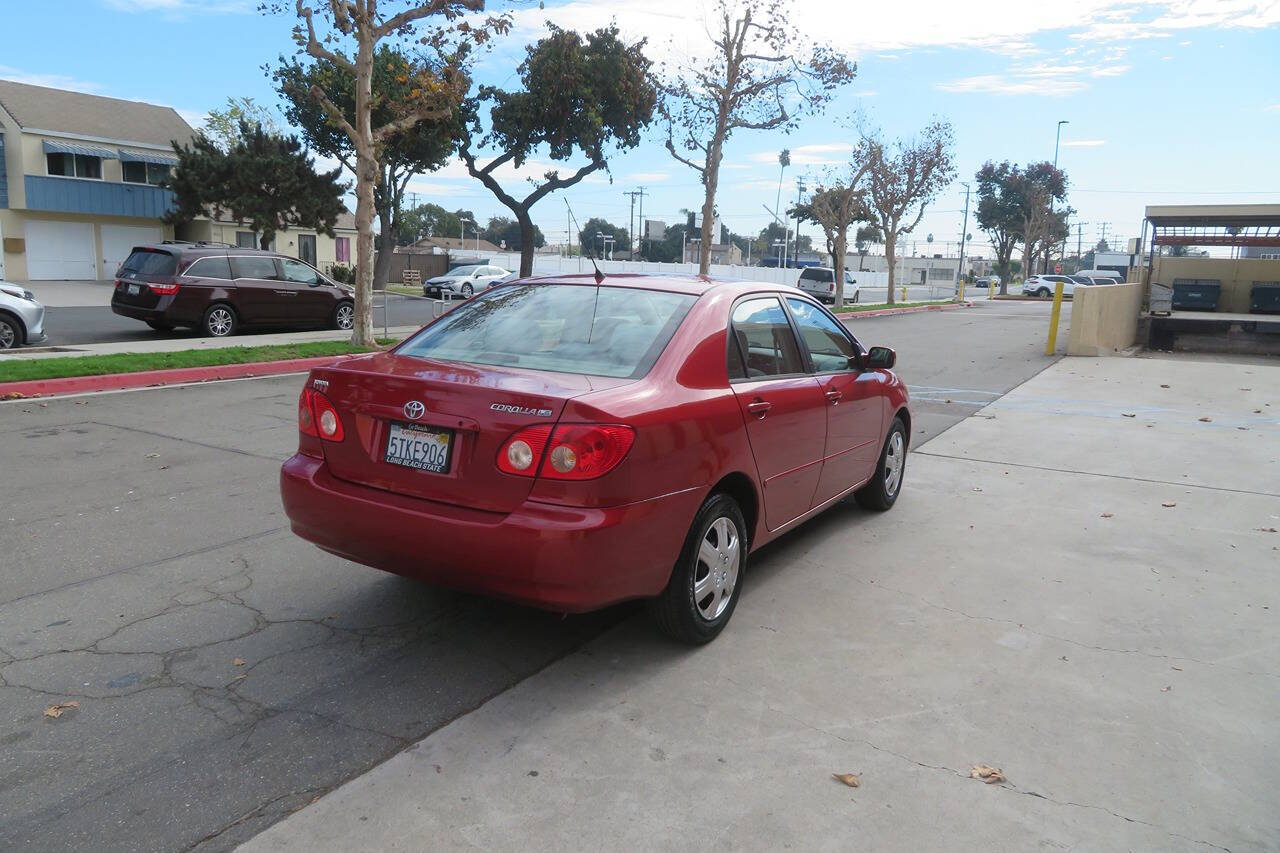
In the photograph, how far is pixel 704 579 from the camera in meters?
4.18

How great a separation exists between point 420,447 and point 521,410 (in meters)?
0.50

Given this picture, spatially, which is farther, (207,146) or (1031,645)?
(207,146)

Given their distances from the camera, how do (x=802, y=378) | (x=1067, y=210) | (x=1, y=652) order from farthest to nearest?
(x=1067, y=210) → (x=802, y=378) → (x=1, y=652)

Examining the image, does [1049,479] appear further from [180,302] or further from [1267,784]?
[180,302]

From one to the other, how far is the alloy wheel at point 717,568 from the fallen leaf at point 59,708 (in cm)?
242

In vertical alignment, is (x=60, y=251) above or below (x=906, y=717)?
above

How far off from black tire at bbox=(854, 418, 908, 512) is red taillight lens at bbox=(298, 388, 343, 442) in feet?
11.9

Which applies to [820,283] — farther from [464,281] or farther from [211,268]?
[211,268]

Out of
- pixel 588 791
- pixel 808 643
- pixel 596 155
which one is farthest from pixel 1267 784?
pixel 596 155

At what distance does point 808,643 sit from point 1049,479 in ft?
14.5

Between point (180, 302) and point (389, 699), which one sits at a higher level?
point (180, 302)

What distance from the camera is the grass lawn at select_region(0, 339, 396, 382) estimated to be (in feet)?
35.8

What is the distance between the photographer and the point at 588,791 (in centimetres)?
308

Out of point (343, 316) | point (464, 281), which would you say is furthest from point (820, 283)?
point (343, 316)
